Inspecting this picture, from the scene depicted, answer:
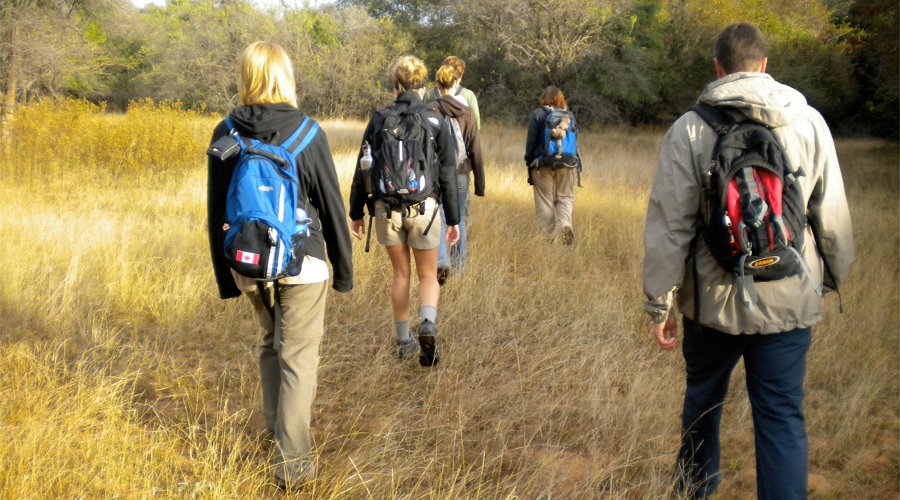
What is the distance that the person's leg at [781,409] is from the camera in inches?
104

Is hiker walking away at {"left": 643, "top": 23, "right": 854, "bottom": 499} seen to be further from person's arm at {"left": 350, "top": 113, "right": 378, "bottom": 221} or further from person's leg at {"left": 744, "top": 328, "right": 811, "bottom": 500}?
person's arm at {"left": 350, "top": 113, "right": 378, "bottom": 221}

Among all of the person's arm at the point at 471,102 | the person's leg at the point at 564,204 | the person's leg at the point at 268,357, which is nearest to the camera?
the person's leg at the point at 268,357

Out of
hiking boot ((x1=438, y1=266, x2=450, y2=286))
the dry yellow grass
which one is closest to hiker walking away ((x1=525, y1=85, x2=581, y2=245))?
the dry yellow grass

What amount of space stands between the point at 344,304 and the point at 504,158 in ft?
35.6

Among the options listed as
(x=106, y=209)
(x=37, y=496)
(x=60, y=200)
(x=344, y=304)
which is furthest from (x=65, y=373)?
(x=60, y=200)

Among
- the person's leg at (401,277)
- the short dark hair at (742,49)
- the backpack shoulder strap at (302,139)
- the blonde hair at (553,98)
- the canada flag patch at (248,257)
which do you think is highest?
the blonde hair at (553,98)

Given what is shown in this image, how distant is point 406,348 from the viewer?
15.0 feet

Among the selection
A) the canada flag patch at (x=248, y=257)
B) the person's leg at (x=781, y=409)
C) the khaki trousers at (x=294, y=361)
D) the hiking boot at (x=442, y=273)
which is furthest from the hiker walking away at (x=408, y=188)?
the person's leg at (x=781, y=409)

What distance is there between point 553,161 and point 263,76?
16.6ft

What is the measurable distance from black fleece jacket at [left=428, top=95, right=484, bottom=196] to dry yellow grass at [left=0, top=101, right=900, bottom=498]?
0.84 meters

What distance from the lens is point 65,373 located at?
375cm

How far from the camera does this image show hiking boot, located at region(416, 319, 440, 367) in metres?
4.34

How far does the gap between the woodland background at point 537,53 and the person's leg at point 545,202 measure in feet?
51.3

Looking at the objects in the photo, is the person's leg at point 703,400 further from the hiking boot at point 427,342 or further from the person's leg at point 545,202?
the person's leg at point 545,202
